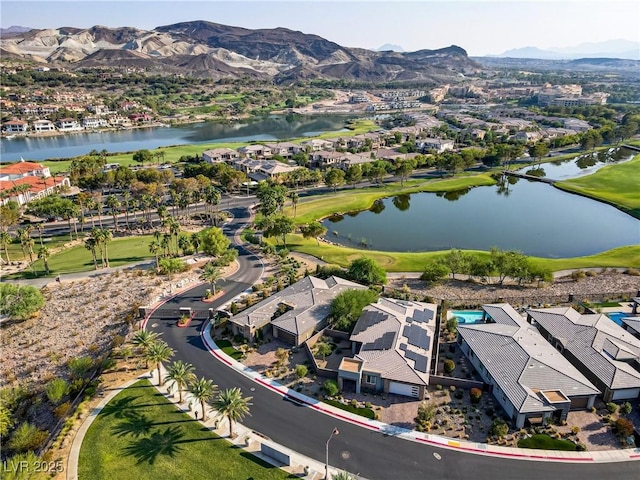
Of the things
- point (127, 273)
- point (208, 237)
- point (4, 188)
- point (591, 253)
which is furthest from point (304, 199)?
point (4, 188)

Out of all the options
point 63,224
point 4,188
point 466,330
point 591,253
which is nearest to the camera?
point 466,330

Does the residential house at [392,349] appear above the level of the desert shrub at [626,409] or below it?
above

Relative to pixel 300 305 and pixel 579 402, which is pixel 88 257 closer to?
pixel 300 305

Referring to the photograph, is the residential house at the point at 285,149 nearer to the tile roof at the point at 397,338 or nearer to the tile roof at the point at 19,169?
the tile roof at the point at 19,169

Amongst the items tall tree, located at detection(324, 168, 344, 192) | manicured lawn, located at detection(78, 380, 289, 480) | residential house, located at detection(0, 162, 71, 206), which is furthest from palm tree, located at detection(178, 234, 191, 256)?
residential house, located at detection(0, 162, 71, 206)

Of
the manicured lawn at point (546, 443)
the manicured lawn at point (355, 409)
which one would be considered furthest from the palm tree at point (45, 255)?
the manicured lawn at point (546, 443)

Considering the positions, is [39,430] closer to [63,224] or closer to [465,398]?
[465,398]

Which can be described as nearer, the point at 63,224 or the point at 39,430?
the point at 39,430
